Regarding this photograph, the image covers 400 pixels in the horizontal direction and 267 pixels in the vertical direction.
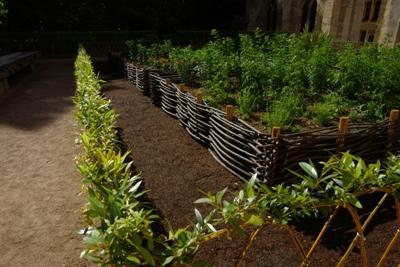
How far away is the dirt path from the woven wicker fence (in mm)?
2256

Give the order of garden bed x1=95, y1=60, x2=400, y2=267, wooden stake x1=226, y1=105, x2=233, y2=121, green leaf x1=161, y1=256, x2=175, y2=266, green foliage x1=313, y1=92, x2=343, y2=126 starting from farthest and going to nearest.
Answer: green foliage x1=313, y1=92, x2=343, y2=126
wooden stake x1=226, y1=105, x2=233, y2=121
garden bed x1=95, y1=60, x2=400, y2=267
green leaf x1=161, y1=256, x2=175, y2=266

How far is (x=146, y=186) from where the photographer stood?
163 inches

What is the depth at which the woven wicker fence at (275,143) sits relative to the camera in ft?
12.5

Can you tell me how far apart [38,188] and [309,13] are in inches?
880

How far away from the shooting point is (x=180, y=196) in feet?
12.8

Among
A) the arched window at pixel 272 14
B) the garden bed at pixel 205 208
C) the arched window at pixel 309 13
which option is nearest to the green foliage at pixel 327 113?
the garden bed at pixel 205 208

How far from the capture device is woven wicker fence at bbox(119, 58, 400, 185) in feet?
12.5

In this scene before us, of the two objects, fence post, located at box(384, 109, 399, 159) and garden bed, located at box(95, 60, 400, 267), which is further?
fence post, located at box(384, 109, 399, 159)

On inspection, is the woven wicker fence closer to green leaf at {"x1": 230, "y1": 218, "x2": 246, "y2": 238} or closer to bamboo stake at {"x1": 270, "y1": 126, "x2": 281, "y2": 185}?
bamboo stake at {"x1": 270, "y1": 126, "x2": 281, "y2": 185}

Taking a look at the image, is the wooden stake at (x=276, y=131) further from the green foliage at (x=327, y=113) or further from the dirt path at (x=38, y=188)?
the dirt path at (x=38, y=188)

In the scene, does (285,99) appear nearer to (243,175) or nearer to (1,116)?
(243,175)

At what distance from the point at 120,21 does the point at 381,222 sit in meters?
24.2

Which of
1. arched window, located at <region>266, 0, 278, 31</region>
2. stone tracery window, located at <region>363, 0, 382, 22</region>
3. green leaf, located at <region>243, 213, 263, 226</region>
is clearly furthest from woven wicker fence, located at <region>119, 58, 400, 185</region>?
arched window, located at <region>266, 0, 278, 31</region>

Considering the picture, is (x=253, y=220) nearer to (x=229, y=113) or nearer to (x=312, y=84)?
(x=229, y=113)
